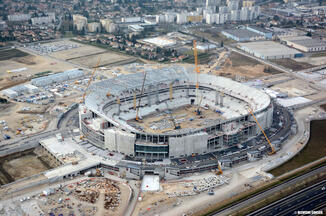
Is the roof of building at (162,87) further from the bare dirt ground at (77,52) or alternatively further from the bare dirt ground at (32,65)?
the bare dirt ground at (77,52)

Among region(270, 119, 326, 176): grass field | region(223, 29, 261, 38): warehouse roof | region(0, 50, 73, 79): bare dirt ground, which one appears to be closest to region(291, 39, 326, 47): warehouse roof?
region(223, 29, 261, 38): warehouse roof

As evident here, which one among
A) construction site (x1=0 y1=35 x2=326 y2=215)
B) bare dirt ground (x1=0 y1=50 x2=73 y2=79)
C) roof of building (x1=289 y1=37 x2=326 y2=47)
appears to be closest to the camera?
construction site (x1=0 y1=35 x2=326 y2=215)

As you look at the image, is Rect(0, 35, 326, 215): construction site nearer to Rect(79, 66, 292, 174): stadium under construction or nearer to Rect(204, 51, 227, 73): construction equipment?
Rect(79, 66, 292, 174): stadium under construction

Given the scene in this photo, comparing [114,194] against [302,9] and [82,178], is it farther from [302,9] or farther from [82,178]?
[302,9]

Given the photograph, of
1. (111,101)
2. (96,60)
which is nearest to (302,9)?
(96,60)

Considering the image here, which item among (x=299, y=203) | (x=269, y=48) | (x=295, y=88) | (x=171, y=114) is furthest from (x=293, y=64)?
(x=299, y=203)

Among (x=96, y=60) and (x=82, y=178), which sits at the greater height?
(x=96, y=60)

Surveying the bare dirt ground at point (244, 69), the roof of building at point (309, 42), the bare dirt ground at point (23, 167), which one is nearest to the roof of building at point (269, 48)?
the roof of building at point (309, 42)
